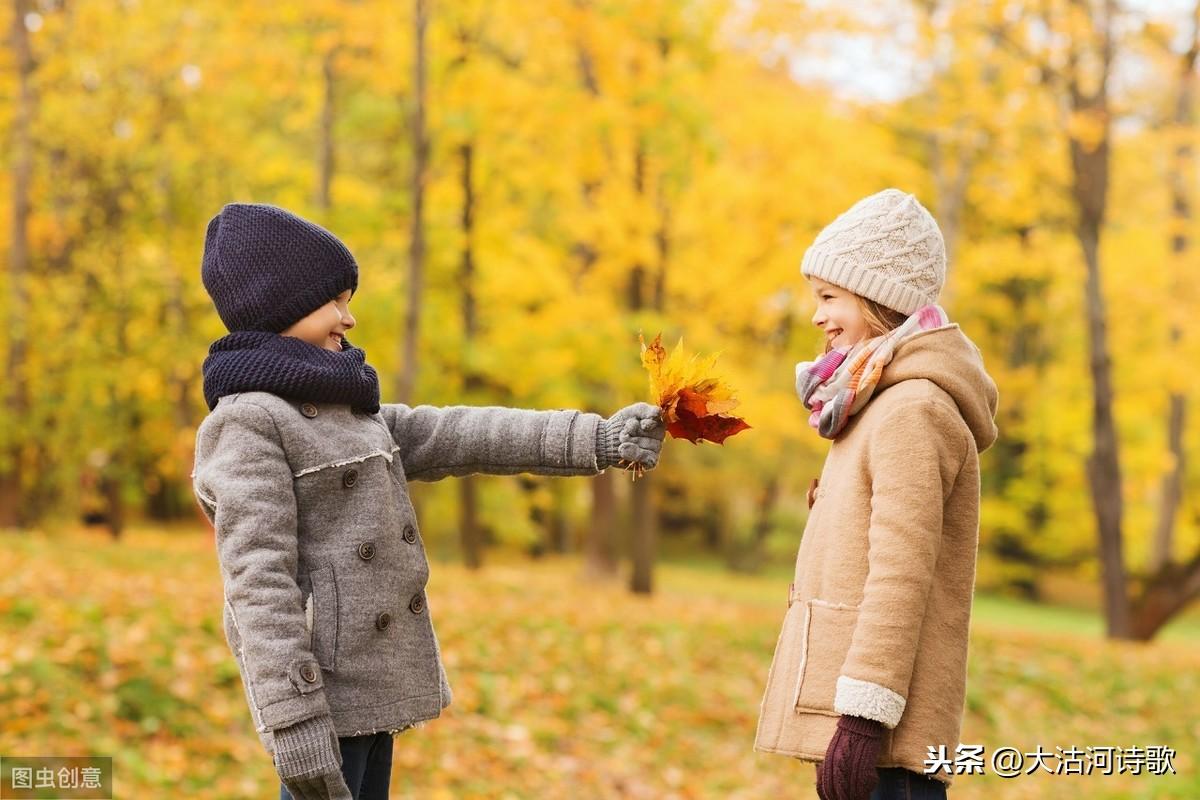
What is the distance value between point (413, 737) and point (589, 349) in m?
7.57

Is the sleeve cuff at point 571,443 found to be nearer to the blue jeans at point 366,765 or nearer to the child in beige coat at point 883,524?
the child in beige coat at point 883,524

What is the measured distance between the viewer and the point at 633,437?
2.72 m

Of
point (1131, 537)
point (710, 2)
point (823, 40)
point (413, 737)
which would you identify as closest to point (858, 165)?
point (823, 40)

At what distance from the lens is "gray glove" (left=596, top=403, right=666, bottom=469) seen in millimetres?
2703

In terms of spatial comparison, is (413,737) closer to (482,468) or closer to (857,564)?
(482,468)

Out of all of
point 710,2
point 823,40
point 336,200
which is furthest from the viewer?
point 336,200

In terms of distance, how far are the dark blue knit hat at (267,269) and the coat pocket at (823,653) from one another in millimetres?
1315

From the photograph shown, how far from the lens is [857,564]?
248 centimetres

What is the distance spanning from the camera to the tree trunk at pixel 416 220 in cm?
959

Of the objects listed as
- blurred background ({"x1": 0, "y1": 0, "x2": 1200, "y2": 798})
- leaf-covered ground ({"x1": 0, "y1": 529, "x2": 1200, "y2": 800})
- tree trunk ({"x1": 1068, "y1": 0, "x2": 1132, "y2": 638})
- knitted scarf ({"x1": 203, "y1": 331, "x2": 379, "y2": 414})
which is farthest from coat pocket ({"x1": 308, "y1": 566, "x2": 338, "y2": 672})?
tree trunk ({"x1": 1068, "y1": 0, "x2": 1132, "y2": 638})

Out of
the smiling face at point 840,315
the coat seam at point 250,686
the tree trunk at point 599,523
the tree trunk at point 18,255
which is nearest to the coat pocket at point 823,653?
the smiling face at point 840,315

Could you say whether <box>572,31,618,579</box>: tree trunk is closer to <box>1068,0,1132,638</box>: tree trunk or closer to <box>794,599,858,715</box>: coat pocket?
<box>1068,0,1132,638</box>: tree trunk

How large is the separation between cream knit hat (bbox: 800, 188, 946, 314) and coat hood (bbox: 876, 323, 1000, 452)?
0.12 meters

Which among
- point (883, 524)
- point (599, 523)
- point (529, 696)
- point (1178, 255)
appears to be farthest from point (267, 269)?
point (1178, 255)
